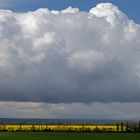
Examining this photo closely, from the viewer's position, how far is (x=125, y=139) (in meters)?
83.8

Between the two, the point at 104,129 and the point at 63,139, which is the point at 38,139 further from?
the point at 104,129

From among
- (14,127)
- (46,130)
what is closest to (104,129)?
(46,130)

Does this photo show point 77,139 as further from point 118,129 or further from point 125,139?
point 118,129

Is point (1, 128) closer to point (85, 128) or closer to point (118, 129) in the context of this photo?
point (85, 128)

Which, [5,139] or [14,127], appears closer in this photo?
[5,139]

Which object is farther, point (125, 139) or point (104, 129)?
point (104, 129)

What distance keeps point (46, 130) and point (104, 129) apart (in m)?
14.5

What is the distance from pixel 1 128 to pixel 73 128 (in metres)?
18.6

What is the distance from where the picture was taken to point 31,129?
123m

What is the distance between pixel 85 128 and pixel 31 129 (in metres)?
13.7

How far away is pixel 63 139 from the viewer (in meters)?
82.6

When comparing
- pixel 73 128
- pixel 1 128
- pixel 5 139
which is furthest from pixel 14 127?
pixel 5 139

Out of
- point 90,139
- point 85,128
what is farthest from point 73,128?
point 90,139

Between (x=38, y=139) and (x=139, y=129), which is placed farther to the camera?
(x=139, y=129)
